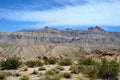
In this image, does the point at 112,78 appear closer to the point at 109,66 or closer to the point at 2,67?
the point at 109,66

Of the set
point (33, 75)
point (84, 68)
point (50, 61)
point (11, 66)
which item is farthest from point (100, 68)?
point (50, 61)

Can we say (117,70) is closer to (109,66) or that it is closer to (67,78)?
(109,66)

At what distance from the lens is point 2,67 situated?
28.0 m

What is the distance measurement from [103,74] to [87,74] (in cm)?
146

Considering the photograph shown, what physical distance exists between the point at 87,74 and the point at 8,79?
228 inches

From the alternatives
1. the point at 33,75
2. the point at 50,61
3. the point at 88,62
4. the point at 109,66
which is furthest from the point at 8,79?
the point at 50,61

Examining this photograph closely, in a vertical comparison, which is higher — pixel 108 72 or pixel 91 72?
pixel 108 72

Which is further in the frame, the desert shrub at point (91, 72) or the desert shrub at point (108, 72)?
the desert shrub at point (91, 72)

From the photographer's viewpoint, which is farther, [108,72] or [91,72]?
[91,72]

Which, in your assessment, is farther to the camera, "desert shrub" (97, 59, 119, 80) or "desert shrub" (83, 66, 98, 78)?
"desert shrub" (83, 66, 98, 78)

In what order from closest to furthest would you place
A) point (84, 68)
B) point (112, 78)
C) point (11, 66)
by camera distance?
1. point (112, 78)
2. point (84, 68)
3. point (11, 66)

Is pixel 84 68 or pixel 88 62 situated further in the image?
pixel 88 62

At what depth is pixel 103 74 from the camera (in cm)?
1989

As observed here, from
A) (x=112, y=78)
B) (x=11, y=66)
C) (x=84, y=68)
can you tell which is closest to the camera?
(x=112, y=78)
